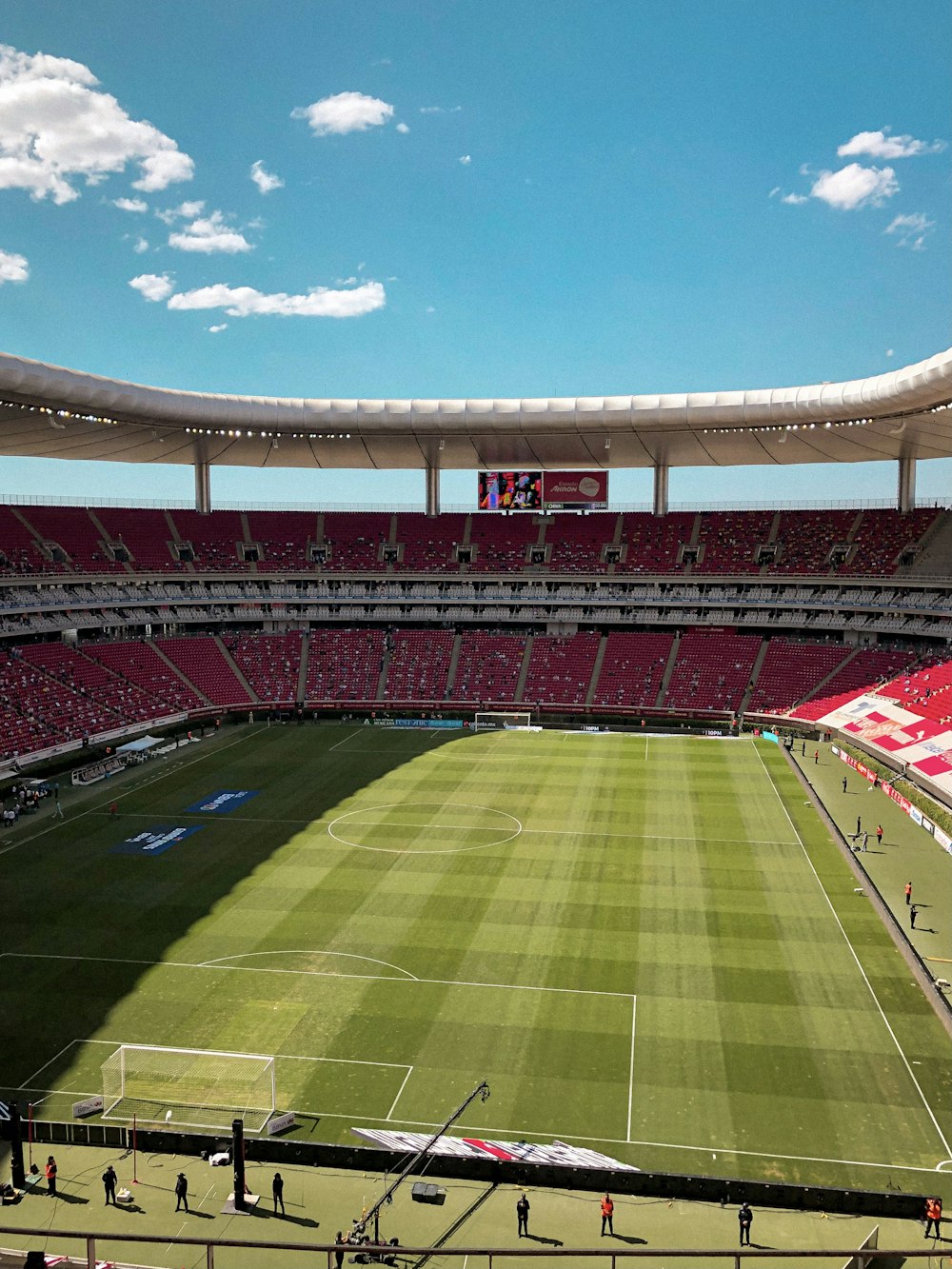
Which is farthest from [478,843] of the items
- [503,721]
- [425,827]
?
[503,721]

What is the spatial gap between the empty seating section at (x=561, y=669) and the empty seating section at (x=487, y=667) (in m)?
1.06

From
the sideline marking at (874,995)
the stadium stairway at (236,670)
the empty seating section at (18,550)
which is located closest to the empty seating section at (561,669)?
the stadium stairway at (236,670)

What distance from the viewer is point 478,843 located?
33.9 metres

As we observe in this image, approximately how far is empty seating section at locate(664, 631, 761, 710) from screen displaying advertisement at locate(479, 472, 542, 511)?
13.8 meters

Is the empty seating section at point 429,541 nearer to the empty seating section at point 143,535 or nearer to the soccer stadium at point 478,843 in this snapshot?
the soccer stadium at point 478,843

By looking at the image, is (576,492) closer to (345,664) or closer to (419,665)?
(419,665)

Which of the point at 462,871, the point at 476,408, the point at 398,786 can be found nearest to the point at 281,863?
the point at 462,871

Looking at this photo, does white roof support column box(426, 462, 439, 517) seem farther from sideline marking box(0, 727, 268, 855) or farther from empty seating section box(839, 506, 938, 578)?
empty seating section box(839, 506, 938, 578)

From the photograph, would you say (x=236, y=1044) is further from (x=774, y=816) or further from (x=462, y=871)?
(x=774, y=816)

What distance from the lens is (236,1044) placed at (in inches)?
817

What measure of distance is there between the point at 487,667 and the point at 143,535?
2566 cm

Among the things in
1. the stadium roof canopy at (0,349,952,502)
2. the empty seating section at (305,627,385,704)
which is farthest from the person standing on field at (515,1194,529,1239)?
the empty seating section at (305,627,385,704)

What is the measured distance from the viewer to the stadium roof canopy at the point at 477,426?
4631cm

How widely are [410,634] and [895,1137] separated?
50369 millimetres
